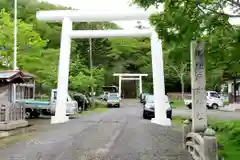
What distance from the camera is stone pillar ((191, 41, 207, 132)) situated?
33.0 ft

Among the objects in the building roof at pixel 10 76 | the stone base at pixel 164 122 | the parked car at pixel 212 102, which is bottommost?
the stone base at pixel 164 122

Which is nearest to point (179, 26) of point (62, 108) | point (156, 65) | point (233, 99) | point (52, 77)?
point (156, 65)

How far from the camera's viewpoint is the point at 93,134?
48.5 feet

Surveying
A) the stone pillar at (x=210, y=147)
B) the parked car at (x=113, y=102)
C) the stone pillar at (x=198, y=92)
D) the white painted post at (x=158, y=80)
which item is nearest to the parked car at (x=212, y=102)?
the parked car at (x=113, y=102)

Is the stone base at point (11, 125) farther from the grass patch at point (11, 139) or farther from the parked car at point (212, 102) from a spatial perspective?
the parked car at point (212, 102)

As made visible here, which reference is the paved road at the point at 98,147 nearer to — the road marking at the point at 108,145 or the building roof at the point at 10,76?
the road marking at the point at 108,145

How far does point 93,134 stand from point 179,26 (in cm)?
879

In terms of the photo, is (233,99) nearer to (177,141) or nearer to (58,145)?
(177,141)

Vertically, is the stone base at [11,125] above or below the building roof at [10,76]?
below

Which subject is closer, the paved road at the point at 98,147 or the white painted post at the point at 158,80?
the paved road at the point at 98,147

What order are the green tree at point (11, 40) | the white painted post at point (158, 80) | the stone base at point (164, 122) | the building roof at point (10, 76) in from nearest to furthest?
the building roof at point (10, 76) → the stone base at point (164, 122) → the white painted post at point (158, 80) → the green tree at point (11, 40)

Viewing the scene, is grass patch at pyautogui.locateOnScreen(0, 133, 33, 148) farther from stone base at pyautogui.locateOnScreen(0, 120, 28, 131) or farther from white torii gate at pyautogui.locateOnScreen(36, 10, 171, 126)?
white torii gate at pyautogui.locateOnScreen(36, 10, 171, 126)

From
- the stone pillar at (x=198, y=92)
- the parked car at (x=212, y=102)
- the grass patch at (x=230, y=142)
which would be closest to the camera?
the grass patch at (x=230, y=142)

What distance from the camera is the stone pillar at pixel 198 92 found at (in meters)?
10.0
